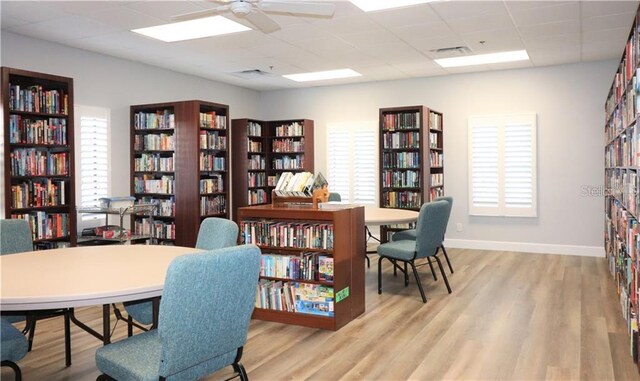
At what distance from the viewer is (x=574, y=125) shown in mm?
7230

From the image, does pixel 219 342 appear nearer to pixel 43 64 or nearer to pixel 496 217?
pixel 43 64

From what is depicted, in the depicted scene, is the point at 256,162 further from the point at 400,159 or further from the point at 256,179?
the point at 400,159

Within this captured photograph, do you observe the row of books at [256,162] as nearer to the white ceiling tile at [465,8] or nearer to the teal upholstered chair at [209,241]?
the white ceiling tile at [465,8]

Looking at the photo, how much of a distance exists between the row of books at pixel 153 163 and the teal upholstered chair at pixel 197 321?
4929 mm

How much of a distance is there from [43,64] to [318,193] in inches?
153

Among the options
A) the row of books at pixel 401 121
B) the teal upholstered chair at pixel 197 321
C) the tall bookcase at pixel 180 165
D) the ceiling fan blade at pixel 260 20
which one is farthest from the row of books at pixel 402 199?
the teal upholstered chair at pixel 197 321

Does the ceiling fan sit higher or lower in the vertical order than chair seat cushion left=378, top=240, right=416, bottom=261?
higher

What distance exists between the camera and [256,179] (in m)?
8.62

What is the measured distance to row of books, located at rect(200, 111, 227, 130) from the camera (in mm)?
6711

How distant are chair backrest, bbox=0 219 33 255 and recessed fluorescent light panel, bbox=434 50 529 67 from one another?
5522mm

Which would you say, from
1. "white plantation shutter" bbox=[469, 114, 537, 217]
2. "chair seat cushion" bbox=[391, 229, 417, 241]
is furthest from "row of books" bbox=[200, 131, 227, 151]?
"white plantation shutter" bbox=[469, 114, 537, 217]

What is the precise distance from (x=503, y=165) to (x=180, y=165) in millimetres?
4782

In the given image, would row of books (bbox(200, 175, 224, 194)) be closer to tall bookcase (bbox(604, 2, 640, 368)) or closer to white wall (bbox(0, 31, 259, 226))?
white wall (bbox(0, 31, 259, 226))

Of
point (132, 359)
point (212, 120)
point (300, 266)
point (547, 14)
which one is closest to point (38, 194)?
point (212, 120)
